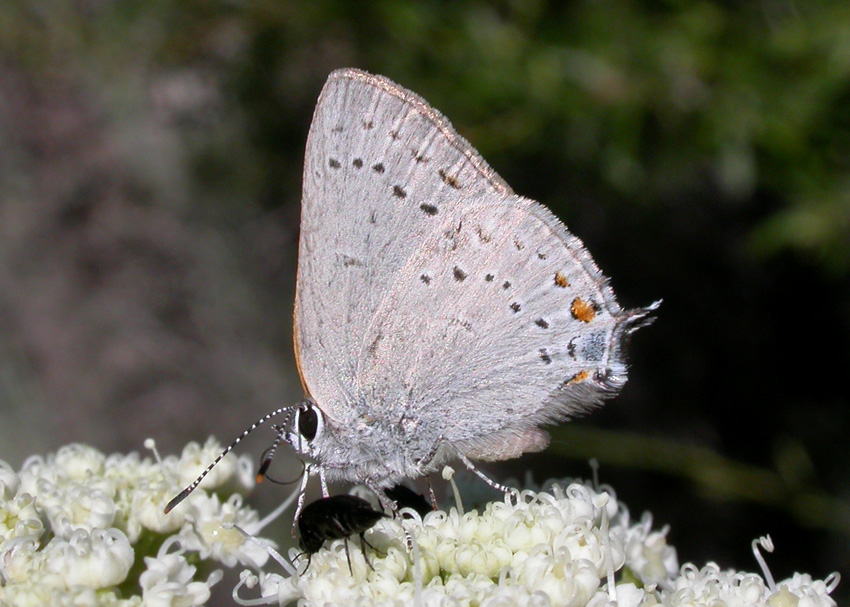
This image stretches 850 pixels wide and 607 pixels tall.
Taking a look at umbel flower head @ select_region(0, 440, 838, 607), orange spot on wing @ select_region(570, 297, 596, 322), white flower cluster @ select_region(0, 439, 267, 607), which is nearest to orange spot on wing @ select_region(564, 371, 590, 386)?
orange spot on wing @ select_region(570, 297, 596, 322)

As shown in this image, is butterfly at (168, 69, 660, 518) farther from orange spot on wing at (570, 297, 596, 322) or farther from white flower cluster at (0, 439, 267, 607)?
white flower cluster at (0, 439, 267, 607)

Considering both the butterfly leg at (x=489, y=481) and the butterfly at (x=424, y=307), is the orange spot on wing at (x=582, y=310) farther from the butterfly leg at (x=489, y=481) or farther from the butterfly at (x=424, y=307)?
the butterfly leg at (x=489, y=481)

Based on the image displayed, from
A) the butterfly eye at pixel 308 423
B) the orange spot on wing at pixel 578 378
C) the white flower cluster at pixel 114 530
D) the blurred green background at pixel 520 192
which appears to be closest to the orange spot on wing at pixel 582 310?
the orange spot on wing at pixel 578 378

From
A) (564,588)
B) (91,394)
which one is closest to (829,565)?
(564,588)

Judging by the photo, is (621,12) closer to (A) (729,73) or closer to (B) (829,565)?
(A) (729,73)

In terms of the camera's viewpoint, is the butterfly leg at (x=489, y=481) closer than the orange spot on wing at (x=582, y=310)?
Yes

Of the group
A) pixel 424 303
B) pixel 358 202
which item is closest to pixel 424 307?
pixel 424 303

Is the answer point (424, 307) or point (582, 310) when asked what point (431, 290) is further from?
point (582, 310)
